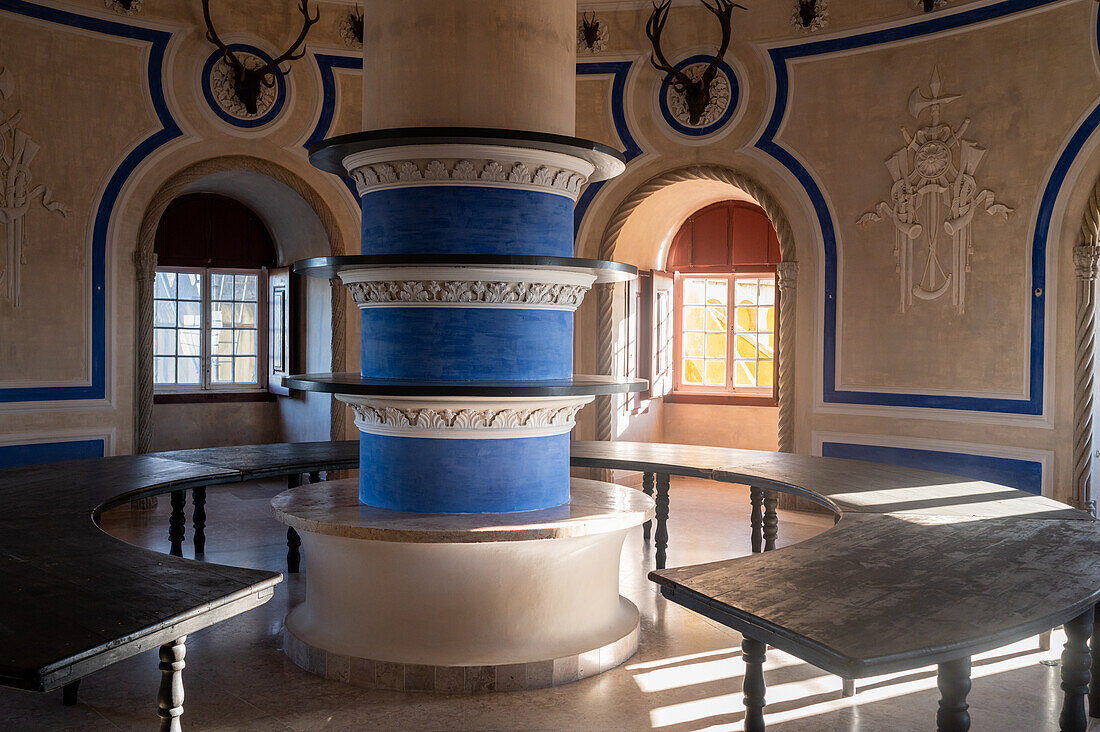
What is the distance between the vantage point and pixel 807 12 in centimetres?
673

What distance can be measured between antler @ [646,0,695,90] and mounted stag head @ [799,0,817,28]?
3.03 ft

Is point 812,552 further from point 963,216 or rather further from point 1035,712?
point 963,216

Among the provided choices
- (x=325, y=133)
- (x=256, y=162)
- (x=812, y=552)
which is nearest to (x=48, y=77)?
(x=256, y=162)

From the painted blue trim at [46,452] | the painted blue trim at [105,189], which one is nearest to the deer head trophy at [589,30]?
the painted blue trim at [105,189]

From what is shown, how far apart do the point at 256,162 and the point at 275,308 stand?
6.83ft

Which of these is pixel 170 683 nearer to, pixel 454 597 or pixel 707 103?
pixel 454 597

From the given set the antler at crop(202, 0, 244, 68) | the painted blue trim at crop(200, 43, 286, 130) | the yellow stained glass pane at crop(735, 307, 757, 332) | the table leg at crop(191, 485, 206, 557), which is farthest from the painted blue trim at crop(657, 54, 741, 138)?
the table leg at crop(191, 485, 206, 557)

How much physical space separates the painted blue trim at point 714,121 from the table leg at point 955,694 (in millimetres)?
5490

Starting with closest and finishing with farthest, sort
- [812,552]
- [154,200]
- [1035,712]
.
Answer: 1. [812,552]
2. [1035,712]
3. [154,200]

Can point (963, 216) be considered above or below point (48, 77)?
below

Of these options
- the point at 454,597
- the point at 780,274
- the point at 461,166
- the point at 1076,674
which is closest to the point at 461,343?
the point at 461,166

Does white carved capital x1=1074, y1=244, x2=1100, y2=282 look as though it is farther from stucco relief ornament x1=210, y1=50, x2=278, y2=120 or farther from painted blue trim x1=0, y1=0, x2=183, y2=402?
painted blue trim x1=0, y1=0, x2=183, y2=402

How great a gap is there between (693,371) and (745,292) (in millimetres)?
Result: 943

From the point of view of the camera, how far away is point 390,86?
369 cm
